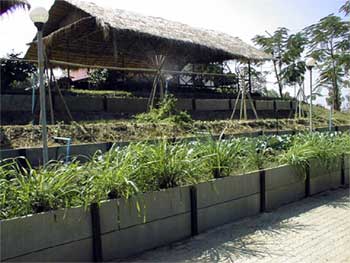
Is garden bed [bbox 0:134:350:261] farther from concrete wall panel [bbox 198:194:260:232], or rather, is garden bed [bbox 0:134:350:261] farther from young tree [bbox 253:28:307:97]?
young tree [bbox 253:28:307:97]

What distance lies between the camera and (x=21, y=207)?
2.83 m

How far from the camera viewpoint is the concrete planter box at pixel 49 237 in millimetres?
2625

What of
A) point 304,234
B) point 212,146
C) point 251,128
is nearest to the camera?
point 304,234

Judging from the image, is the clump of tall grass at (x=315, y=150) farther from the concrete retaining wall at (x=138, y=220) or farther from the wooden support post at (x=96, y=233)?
the wooden support post at (x=96, y=233)

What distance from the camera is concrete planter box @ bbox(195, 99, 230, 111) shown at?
11859mm

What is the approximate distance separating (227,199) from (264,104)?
1040 cm

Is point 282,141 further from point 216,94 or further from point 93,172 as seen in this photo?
point 216,94

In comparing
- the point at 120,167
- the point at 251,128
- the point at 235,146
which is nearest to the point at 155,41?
the point at 251,128

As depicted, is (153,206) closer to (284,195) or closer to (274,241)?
(274,241)

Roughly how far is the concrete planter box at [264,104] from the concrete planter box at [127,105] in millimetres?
4929

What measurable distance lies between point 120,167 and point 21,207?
2.93 feet

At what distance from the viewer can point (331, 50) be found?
20469mm

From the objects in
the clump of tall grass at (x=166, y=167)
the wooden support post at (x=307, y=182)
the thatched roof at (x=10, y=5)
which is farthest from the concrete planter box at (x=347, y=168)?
the thatched roof at (x=10, y=5)

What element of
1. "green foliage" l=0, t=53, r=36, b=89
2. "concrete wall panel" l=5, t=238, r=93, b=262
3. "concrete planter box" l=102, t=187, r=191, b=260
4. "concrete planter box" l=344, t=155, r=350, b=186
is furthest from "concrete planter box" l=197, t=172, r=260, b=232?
"green foliage" l=0, t=53, r=36, b=89
